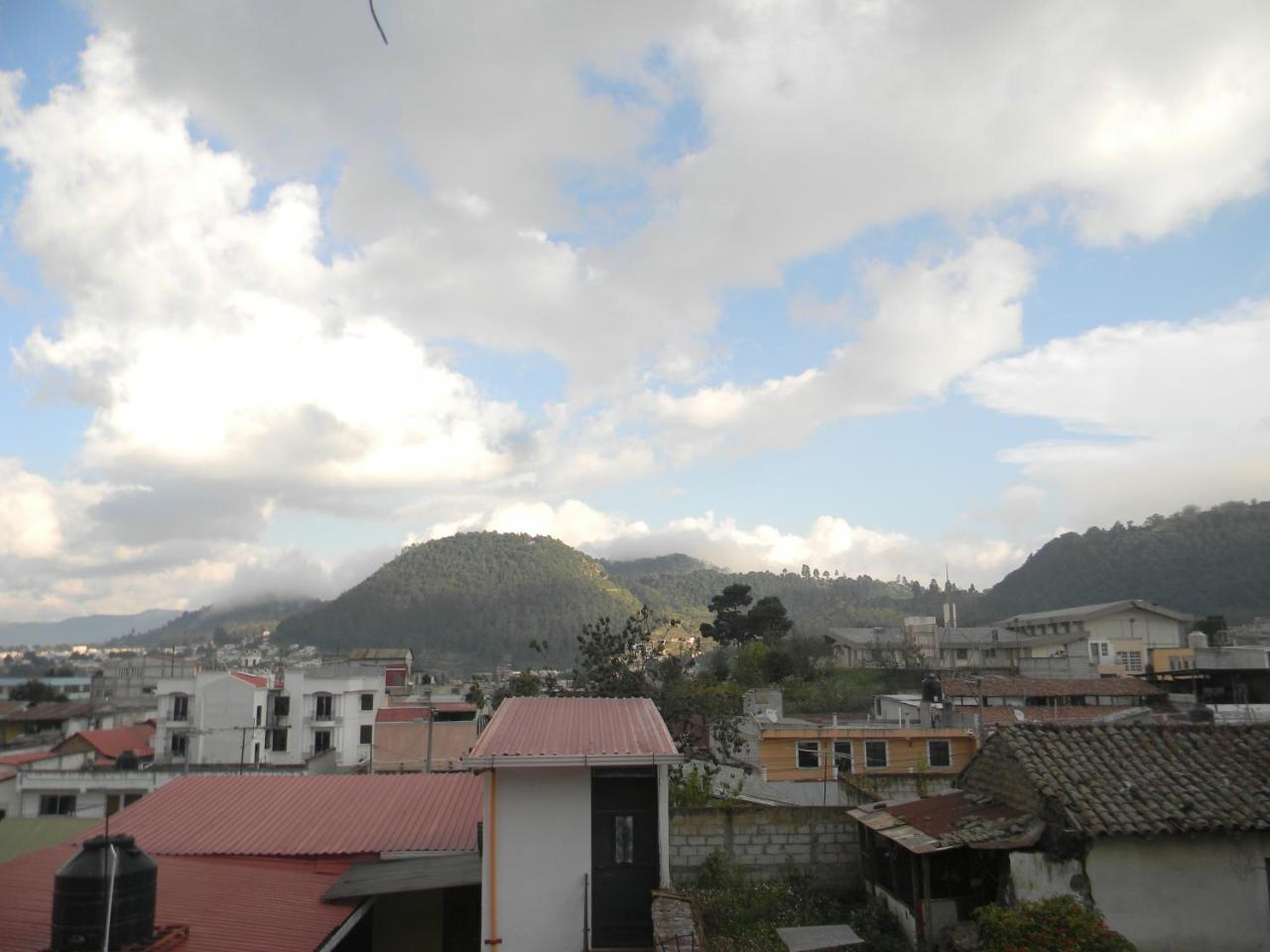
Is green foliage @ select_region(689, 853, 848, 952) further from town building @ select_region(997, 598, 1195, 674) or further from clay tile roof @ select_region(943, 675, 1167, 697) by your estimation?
town building @ select_region(997, 598, 1195, 674)

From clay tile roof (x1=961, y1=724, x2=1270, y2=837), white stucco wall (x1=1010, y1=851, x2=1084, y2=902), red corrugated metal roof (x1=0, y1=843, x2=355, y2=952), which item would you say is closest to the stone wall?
clay tile roof (x1=961, y1=724, x2=1270, y2=837)

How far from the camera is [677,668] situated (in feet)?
114

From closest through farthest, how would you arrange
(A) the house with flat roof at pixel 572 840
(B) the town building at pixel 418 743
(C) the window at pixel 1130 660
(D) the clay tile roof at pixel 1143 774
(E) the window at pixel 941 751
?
1. (D) the clay tile roof at pixel 1143 774
2. (A) the house with flat roof at pixel 572 840
3. (E) the window at pixel 941 751
4. (B) the town building at pixel 418 743
5. (C) the window at pixel 1130 660

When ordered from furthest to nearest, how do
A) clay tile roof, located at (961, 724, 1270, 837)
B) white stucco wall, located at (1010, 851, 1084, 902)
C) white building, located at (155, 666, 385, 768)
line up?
1. white building, located at (155, 666, 385, 768)
2. clay tile roof, located at (961, 724, 1270, 837)
3. white stucco wall, located at (1010, 851, 1084, 902)

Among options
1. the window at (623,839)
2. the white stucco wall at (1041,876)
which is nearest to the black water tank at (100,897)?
the window at (623,839)

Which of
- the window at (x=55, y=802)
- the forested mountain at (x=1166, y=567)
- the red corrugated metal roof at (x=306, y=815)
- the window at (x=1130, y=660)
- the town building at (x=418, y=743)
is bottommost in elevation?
the window at (x=55, y=802)

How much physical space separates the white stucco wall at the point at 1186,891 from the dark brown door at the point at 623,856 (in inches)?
194

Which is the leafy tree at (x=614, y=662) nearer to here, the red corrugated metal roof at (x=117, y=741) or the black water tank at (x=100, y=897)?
the black water tank at (x=100, y=897)

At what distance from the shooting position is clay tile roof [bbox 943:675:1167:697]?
33625 mm

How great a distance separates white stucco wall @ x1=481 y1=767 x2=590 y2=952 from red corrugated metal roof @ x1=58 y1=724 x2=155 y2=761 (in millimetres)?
38277

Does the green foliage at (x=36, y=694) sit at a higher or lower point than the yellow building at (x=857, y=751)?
lower

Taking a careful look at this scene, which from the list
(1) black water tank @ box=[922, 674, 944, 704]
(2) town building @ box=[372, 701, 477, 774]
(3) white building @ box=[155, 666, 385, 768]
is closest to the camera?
(1) black water tank @ box=[922, 674, 944, 704]

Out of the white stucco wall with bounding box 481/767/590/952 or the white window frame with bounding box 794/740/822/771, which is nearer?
the white stucco wall with bounding box 481/767/590/952

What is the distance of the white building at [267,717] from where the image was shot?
139 ft
